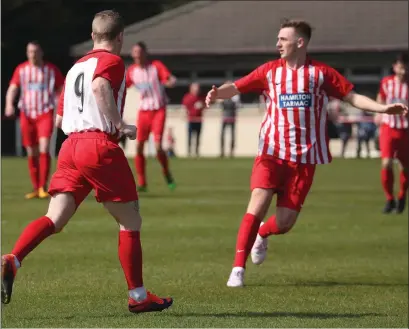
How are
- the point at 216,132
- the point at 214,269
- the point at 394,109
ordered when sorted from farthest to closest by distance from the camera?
1. the point at 216,132
2. the point at 214,269
3. the point at 394,109

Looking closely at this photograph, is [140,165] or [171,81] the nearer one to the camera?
[171,81]

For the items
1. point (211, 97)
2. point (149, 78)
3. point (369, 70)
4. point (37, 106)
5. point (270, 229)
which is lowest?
point (270, 229)

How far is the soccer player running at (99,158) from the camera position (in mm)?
8641

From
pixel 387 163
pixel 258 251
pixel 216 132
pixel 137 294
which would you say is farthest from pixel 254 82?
pixel 216 132

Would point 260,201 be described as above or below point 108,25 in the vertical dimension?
below

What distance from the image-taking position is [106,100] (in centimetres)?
856

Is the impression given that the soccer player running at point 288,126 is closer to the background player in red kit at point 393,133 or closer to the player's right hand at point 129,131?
the player's right hand at point 129,131

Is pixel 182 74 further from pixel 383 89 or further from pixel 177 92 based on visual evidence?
pixel 383 89

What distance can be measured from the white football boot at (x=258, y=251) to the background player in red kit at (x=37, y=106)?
8657 millimetres

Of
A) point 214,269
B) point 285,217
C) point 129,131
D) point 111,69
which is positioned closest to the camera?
point 129,131

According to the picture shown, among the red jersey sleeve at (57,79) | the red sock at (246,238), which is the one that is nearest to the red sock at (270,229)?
the red sock at (246,238)

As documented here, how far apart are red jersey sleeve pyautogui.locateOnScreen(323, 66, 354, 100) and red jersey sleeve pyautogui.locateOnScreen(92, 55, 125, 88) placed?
2.64 metres

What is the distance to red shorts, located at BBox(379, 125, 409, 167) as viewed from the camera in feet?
61.1

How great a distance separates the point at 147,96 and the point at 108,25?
12.9 metres
